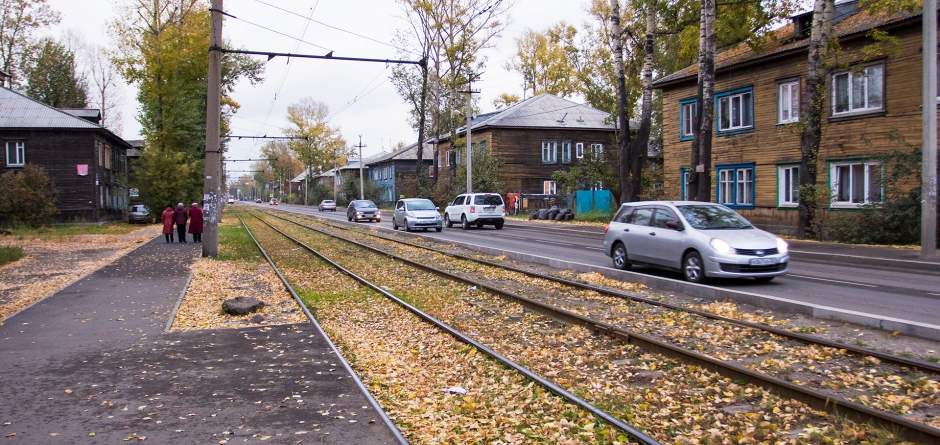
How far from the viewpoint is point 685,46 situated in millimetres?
27797

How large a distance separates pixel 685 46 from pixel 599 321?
849 inches

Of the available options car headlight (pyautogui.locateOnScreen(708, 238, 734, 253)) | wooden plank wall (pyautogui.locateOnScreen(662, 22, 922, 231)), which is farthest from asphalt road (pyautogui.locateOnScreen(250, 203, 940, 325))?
wooden plank wall (pyautogui.locateOnScreen(662, 22, 922, 231))

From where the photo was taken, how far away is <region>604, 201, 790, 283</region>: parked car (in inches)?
478

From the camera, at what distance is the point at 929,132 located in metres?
15.9

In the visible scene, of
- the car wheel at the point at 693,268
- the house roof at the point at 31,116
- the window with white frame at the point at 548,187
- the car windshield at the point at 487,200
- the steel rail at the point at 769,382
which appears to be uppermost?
the house roof at the point at 31,116

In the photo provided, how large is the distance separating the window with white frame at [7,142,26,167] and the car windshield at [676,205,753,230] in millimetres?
43253

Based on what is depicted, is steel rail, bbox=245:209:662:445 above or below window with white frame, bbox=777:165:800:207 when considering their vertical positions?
below

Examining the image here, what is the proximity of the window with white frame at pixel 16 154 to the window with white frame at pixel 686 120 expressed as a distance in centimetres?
3914

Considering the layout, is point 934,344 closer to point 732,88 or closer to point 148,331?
point 148,331

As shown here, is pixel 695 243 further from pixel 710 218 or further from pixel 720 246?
pixel 710 218

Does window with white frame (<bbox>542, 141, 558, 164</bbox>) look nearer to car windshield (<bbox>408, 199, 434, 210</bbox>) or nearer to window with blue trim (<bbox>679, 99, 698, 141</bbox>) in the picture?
window with blue trim (<bbox>679, 99, 698, 141</bbox>)

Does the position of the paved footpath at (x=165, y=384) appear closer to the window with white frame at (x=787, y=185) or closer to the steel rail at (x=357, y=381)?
the steel rail at (x=357, y=381)

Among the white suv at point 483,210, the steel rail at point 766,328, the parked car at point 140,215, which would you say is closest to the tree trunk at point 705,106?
the white suv at point 483,210

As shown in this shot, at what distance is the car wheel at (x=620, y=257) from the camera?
14.9 meters
